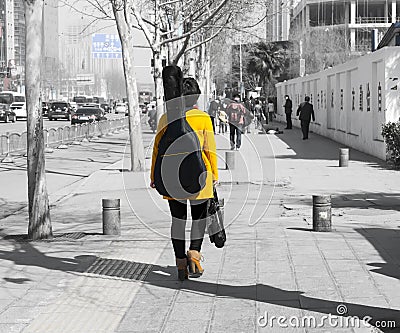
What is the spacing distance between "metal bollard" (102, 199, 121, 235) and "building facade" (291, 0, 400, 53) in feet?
245

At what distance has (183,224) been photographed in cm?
877

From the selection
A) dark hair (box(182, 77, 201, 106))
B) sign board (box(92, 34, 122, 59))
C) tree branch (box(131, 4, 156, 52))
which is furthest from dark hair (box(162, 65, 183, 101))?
sign board (box(92, 34, 122, 59))

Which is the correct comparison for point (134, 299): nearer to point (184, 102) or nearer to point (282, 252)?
point (184, 102)

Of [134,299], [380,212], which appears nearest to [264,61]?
[380,212]

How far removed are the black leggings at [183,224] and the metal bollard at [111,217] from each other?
315 cm

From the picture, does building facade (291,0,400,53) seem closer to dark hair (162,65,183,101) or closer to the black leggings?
dark hair (162,65,183,101)

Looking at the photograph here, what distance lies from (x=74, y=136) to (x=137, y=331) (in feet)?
116

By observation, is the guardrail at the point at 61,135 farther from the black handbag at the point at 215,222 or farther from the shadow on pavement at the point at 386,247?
the black handbag at the point at 215,222

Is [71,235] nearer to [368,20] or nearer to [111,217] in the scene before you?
[111,217]

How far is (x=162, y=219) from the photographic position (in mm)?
13742

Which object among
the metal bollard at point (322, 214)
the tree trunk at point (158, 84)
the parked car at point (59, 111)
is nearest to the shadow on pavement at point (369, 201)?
the metal bollard at point (322, 214)

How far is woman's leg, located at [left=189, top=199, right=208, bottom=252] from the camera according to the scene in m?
8.73

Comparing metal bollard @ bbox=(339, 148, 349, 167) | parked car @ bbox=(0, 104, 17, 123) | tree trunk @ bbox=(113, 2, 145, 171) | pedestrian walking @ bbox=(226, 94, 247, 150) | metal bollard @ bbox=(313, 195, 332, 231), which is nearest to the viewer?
metal bollard @ bbox=(313, 195, 332, 231)

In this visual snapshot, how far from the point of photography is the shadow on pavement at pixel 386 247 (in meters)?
8.95
